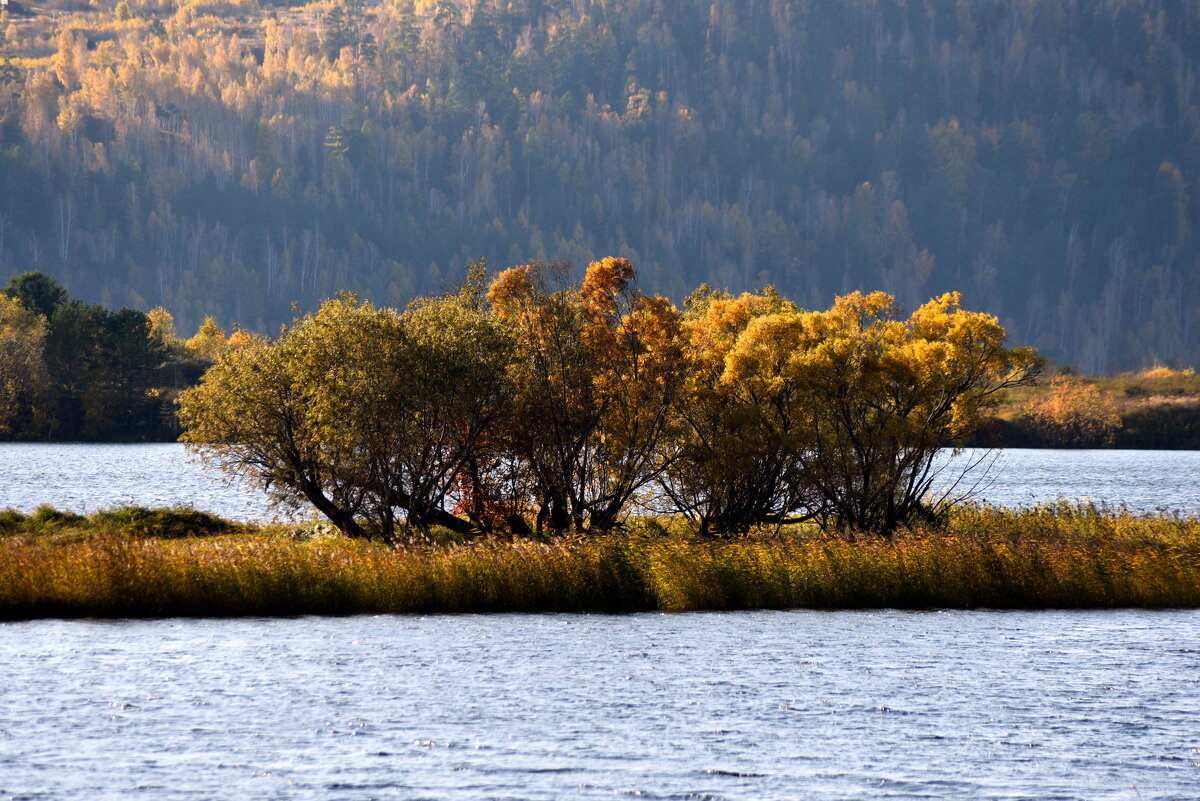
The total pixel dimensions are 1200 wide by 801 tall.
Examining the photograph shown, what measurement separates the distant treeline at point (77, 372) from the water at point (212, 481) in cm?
581

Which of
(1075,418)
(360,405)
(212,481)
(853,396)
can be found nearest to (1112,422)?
(1075,418)

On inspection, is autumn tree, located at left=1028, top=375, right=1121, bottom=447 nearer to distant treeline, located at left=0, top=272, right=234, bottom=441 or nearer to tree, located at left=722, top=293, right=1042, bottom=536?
distant treeline, located at left=0, top=272, right=234, bottom=441

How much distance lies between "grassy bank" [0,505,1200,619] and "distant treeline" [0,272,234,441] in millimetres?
104199

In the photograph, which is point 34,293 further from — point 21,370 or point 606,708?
point 606,708

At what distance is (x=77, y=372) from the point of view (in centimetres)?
14638

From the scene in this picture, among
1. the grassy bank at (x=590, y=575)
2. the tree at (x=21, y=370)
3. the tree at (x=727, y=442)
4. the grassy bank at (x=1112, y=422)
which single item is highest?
the tree at (x=21, y=370)

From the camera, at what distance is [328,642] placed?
36875 millimetres

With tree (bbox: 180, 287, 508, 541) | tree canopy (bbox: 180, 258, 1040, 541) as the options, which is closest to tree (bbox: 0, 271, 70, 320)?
tree canopy (bbox: 180, 258, 1040, 541)

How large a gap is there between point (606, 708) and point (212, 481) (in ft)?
282

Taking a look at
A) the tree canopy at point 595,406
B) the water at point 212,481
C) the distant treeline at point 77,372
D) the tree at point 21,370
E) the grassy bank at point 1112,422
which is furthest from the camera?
the grassy bank at point 1112,422

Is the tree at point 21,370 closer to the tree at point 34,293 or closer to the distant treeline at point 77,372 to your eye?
the distant treeline at point 77,372

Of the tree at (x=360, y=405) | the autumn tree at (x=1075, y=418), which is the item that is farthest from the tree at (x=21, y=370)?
the autumn tree at (x=1075, y=418)

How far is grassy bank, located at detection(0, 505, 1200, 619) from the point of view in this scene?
40.1 m

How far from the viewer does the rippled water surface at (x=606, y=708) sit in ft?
77.7
